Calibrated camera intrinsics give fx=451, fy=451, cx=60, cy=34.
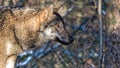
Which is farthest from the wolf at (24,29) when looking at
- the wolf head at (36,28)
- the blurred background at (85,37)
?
the blurred background at (85,37)

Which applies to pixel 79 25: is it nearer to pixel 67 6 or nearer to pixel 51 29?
pixel 67 6

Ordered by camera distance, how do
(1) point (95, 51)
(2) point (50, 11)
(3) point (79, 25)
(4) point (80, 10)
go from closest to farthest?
1. (2) point (50, 11)
2. (1) point (95, 51)
3. (3) point (79, 25)
4. (4) point (80, 10)

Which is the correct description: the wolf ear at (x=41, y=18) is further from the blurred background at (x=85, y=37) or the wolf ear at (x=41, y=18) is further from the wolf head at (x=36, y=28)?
the blurred background at (x=85, y=37)

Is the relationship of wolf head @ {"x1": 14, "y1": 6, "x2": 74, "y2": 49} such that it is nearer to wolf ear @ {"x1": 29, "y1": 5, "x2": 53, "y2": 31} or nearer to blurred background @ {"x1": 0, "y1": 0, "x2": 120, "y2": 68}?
wolf ear @ {"x1": 29, "y1": 5, "x2": 53, "y2": 31}

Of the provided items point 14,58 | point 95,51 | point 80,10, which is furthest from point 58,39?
point 80,10

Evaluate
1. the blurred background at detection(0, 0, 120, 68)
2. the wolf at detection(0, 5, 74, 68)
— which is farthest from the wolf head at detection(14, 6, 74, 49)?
the blurred background at detection(0, 0, 120, 68)

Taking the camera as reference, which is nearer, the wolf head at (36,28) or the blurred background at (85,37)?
the wolf head at (36,28)
